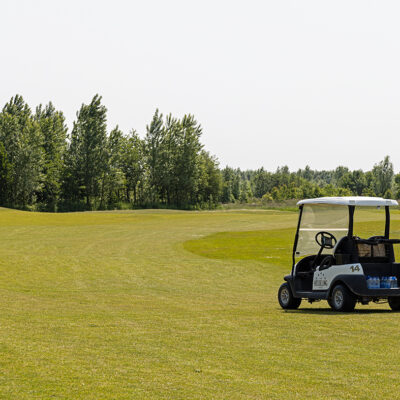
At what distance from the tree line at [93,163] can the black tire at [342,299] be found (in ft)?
304

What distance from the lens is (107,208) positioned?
109 metres

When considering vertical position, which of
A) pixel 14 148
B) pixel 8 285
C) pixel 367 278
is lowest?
pixel 8 285

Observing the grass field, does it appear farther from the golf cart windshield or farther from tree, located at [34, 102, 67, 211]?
tree, located at [34, 102, 67, 211]

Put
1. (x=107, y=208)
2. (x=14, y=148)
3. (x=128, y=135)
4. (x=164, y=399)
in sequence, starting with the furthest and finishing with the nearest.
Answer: (x=128, y=135) < (x=107, y=208) < (x=14, y=148) < (x=164, y=399)

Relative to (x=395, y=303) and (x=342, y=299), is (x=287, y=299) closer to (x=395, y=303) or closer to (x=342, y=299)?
(x=342, y=299)

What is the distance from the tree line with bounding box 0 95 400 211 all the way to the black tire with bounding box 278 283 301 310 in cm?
9069

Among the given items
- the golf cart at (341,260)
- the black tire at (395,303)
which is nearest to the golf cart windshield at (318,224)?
the golf cart at (341,260)

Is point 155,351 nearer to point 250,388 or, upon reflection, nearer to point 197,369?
point 197,369

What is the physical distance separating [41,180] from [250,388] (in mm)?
100901

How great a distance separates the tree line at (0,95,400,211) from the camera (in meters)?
102

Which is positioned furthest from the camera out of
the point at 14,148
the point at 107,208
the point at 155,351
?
the point at 107,208

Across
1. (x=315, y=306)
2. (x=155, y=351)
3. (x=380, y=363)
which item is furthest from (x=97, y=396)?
(x=315, y=306)

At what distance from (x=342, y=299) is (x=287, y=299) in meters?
2.06

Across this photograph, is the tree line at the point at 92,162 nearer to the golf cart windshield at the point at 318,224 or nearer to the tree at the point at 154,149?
the tree at the point at 154,149
